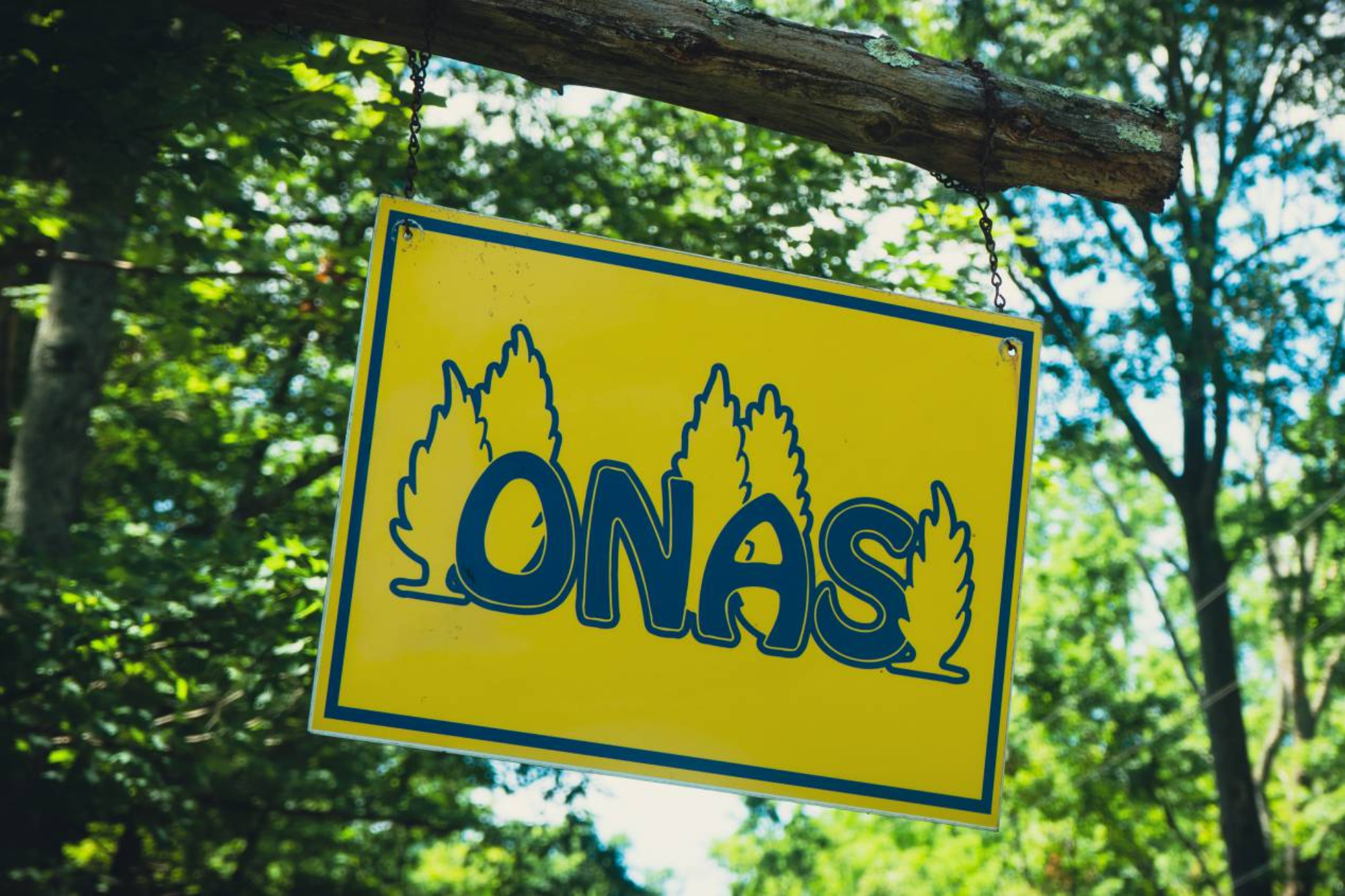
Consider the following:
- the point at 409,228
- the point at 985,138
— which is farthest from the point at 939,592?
the point at 409,228

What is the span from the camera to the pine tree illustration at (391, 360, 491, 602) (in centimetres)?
246

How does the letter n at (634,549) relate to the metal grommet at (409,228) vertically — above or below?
below

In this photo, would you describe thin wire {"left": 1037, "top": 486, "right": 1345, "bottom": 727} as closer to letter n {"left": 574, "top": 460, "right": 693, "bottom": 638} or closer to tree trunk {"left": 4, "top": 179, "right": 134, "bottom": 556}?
tree trunk {"left": 4, "top": 179, "right": 134, "bottom": 556}

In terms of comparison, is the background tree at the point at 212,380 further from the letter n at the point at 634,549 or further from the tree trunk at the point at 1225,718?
the tree trunk at the point at 1225,718

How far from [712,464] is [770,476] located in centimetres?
13

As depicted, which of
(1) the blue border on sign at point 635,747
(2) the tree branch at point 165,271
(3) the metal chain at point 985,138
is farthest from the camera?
(2) the tree branch at point 165,271

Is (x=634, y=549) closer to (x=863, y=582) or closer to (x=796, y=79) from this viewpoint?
(x=863, y=582)

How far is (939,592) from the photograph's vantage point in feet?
8.76

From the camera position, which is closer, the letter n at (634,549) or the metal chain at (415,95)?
the letter n at (634,549)

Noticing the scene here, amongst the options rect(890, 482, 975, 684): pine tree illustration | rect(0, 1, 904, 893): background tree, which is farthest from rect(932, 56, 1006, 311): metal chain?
rect(0, 1, 904, 893): background tree

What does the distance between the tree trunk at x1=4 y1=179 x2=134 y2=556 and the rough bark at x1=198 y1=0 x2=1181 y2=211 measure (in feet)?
16.6

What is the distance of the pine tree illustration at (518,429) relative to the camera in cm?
251

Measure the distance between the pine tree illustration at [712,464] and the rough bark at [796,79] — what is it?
66 cm

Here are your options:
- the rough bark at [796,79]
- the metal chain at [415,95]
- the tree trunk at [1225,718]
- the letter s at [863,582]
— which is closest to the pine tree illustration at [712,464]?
the letter s at [863,582]
